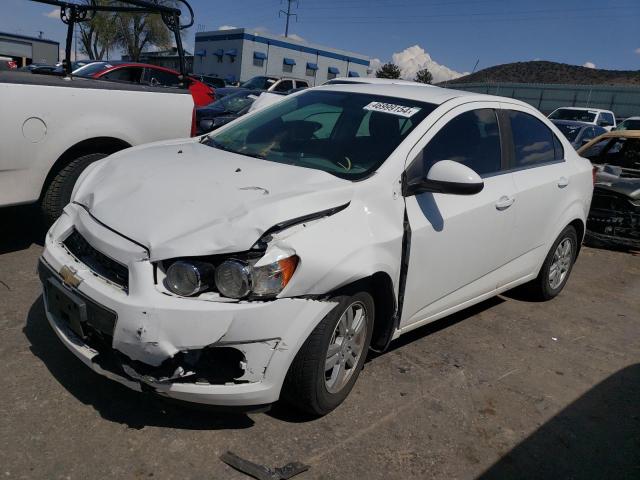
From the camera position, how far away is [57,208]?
172 inches

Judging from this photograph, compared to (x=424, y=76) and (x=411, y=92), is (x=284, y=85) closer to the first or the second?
(x=411, y=92)

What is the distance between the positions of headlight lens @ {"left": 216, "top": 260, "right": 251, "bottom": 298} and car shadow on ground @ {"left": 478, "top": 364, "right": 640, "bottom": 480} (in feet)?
4.68

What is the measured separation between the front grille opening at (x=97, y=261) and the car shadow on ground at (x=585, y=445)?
74.1 inches

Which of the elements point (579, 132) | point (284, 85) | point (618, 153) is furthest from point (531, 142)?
point (284, 85)

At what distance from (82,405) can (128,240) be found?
87 cm

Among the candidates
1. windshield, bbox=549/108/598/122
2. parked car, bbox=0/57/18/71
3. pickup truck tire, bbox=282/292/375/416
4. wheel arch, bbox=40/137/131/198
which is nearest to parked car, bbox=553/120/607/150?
windshield, bbox=549/108/598/122

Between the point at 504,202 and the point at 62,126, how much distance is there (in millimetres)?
3259

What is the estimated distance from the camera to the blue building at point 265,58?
176ft

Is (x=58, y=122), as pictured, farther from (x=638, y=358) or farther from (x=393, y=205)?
(x=638, y=358)

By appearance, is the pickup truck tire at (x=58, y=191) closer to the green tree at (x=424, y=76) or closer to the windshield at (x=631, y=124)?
the windshield at (x=631, y=124)

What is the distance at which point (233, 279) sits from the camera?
2.33 m

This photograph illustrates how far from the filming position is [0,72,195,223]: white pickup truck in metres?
3.98

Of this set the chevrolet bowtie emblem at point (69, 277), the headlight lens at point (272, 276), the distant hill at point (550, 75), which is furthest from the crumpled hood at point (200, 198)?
the distant hill at point (550, 75)

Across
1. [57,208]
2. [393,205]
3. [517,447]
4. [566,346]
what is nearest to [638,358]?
[566,346]
